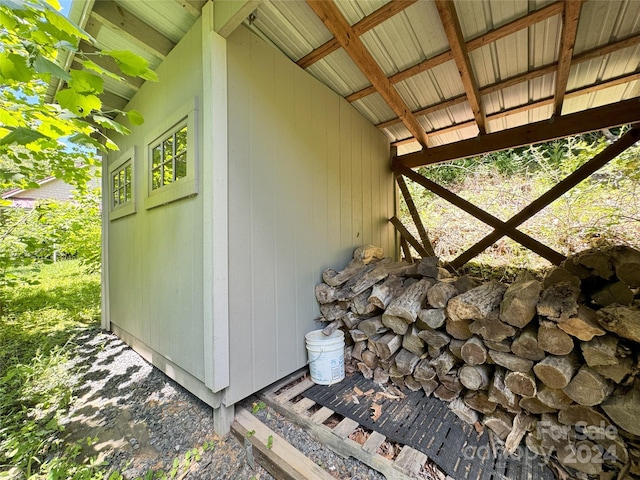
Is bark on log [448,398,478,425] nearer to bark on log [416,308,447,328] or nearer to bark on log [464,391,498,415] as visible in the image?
bark on log [464,391,498,415]

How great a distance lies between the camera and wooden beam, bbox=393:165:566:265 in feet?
8.25

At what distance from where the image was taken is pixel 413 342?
189 centimetres

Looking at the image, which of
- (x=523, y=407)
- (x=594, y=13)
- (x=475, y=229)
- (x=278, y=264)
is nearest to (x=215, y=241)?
(x=278, y=264)

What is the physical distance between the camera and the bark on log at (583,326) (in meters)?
1.23

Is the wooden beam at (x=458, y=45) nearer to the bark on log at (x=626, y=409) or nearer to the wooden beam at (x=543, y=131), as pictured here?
the wooden beam at (x=543, y=131)

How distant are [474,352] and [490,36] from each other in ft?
7.35

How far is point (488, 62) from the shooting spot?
6.97 feet

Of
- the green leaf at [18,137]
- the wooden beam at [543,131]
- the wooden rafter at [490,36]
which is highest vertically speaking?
the wooden rafter at [490,36]

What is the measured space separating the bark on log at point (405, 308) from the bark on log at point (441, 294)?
0.34 feet

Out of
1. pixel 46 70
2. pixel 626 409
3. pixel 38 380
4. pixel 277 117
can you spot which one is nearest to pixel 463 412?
pixel 626 409

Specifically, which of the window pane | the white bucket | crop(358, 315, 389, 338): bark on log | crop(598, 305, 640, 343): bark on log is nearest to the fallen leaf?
the white bucket

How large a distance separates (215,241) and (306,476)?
140cm

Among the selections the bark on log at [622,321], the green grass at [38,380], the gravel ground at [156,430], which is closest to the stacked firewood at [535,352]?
Answer: the bark on log at [622,321]

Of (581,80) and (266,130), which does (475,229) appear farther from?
(266,130)
